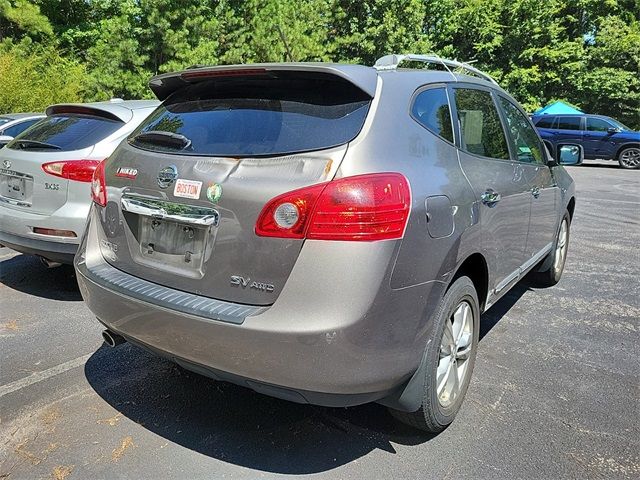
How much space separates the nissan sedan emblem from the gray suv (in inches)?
0.5

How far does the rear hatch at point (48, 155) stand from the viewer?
4199mm

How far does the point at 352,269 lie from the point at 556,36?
95.4ft

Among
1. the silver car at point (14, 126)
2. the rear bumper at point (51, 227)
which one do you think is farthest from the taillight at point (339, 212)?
the silver car at point (14, 126)

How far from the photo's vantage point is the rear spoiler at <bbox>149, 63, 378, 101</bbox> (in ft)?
7.66

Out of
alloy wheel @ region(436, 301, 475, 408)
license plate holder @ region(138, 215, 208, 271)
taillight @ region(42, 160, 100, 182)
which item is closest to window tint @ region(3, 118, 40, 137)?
taillight @ region(42, 160, 100, 182)

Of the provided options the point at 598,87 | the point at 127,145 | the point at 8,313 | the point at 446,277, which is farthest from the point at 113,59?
the point at 598,87

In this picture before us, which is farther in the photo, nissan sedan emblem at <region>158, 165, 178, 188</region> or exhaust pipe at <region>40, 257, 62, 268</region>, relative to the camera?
exhaust pipe at <region>40, 257, 62, 268</region>

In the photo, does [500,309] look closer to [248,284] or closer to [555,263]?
[555,263]

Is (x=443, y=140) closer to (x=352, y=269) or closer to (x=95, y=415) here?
(x=352, y=269)

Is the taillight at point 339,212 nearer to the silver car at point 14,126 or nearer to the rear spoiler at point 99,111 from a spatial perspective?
the rear spoiler at point 99,111

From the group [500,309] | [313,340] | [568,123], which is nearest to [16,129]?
[500,309]

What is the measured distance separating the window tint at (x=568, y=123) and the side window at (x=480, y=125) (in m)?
17.4

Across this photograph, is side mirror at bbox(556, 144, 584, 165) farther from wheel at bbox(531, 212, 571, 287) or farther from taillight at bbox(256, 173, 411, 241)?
taillight at bbox(256, 173, 411, 241)

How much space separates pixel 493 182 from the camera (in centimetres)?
304
